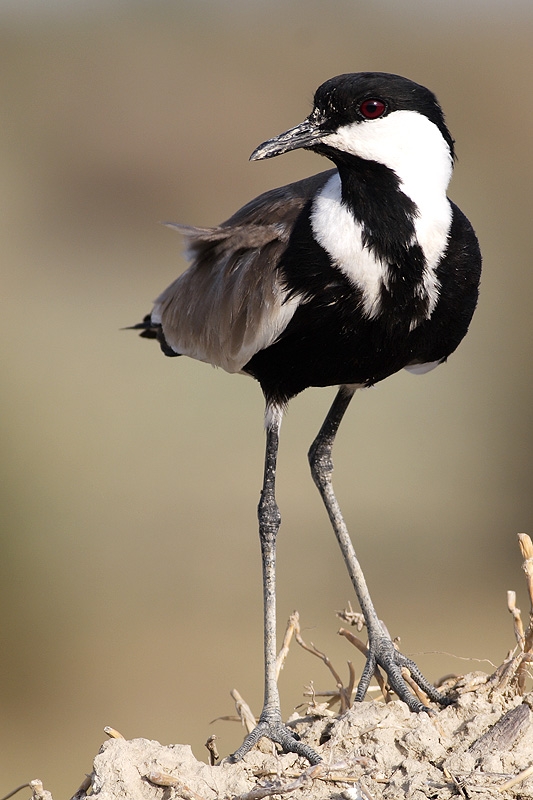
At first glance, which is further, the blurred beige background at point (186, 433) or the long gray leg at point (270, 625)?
the blurred beige background at point (186, 433)

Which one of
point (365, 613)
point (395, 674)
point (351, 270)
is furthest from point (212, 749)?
point (351, 270)

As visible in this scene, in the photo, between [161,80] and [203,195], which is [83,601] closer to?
[203,195]

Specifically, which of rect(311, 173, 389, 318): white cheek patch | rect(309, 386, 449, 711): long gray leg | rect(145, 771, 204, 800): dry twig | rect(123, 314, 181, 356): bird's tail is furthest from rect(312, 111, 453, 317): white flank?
rect(145, 771, 204, 800): dry twig

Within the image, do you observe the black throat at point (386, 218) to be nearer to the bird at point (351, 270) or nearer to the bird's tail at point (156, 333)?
the bird at point (351, 270)

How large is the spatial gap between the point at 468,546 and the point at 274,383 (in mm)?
10228

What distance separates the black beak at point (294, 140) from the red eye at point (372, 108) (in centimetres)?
19

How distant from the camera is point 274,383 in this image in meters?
4.80

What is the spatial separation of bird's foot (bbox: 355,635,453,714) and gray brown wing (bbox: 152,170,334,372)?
1.41 m

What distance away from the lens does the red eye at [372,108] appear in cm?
420

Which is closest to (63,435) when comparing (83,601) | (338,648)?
(83,601)

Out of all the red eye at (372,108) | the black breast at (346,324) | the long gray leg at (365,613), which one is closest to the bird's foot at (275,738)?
the long gray leg at (365,613)

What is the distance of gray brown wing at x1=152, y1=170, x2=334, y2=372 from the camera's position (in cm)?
460

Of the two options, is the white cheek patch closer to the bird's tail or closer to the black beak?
the black beak

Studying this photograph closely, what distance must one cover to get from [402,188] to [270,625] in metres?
1.96
